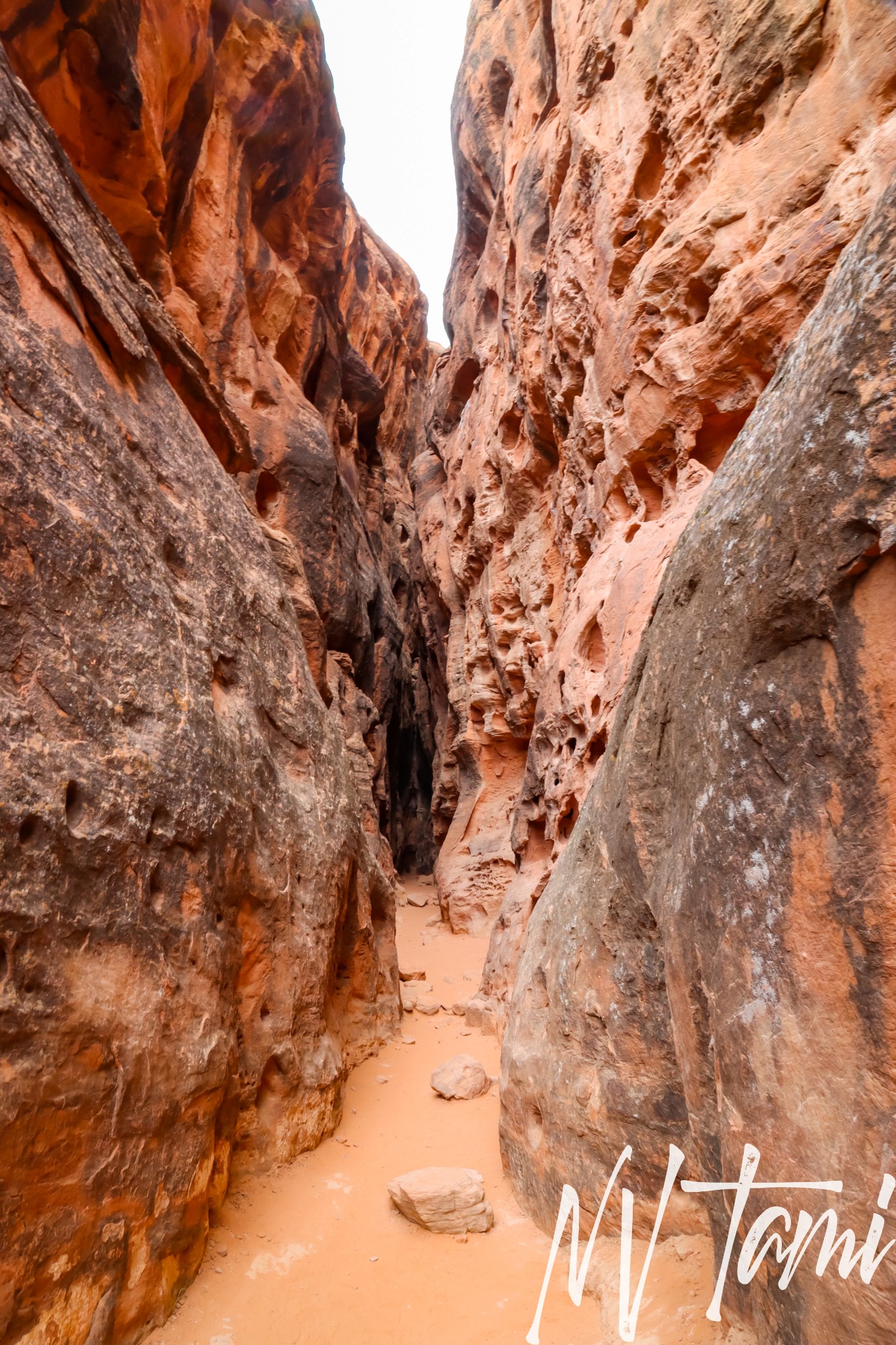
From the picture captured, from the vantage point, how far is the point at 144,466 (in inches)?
212

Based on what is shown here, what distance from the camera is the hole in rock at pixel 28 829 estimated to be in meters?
3.37

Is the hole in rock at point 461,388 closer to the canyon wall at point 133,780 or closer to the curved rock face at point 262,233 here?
the curved rock face at point 262,233

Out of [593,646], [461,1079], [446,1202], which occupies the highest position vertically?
[593,646]

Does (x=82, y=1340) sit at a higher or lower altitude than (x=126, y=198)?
lower

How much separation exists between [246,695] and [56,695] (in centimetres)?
196

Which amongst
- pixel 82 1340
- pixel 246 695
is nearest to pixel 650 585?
pixel 246 695

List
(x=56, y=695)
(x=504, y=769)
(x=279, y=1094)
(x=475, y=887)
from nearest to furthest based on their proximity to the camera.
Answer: (x=56, y=695) → (x=279, y=1094) → (x=475, y=887) → (x=504, y=769)

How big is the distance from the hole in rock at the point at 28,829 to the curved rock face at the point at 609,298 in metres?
4.14

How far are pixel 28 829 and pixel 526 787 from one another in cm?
852

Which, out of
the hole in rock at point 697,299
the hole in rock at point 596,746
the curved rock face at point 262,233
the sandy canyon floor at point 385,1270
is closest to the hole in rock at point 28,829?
the sandy canyon floor at point 385,1270

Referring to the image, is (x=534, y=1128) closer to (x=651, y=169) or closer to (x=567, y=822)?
(x=567, y=822)

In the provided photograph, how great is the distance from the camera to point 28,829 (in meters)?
3.41

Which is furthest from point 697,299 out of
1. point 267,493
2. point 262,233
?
point 262,233

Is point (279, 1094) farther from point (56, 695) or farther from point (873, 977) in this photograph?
point (873, 977)
